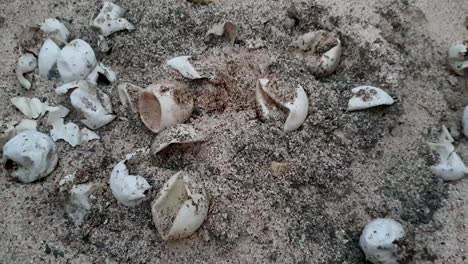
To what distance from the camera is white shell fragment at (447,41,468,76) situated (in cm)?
164

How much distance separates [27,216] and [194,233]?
385 mm

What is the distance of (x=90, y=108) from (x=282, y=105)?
46cm

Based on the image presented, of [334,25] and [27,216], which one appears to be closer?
[27,216]

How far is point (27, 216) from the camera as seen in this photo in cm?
146

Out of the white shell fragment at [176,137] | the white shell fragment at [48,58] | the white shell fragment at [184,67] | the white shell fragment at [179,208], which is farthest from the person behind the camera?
the white shell fragment at [48,58]

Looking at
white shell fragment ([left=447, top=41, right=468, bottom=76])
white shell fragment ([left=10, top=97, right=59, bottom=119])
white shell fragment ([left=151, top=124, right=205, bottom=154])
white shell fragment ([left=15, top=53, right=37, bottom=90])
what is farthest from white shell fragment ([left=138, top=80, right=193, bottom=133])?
white shell fragment ([left=447, top=41, right=468, bottom=76])

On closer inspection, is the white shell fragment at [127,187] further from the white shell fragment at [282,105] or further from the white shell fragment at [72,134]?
the white shell fragment at [282,105]

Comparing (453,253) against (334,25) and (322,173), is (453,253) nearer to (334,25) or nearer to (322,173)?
(322,173)

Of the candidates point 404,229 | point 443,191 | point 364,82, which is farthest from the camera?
point 364,82

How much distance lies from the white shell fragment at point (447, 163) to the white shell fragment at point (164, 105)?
0.58 m

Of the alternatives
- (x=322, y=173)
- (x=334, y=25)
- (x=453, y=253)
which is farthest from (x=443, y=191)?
(x=334, y=25)

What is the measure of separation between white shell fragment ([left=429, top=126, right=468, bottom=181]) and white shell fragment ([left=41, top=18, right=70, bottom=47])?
975mm

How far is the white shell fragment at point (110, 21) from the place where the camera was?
5.71 feet

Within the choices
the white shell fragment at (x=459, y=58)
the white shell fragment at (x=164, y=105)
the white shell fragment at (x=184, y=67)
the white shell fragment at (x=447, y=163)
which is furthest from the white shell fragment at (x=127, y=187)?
the white shell fragment at (x=459, y=58)
